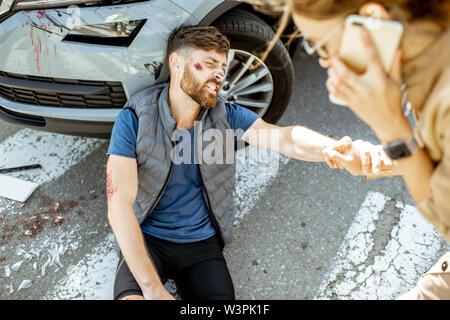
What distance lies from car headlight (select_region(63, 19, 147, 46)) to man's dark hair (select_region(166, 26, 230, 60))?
230mm

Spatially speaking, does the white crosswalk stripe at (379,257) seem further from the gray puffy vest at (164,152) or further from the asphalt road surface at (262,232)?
the gray puffy vest at (164,152)

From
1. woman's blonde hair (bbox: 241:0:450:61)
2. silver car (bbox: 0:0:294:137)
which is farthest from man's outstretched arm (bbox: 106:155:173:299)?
woman's blonde hair (bbox: 241:0:450:61)

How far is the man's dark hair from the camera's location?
2215 millimetres

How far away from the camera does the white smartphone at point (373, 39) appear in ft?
3.47

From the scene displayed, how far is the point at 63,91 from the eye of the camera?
8.20 ft

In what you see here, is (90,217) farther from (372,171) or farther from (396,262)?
(396,262)

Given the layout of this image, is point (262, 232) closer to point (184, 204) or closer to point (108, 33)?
point (184, 204)

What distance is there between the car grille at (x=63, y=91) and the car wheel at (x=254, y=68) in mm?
785

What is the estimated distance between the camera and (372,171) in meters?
1.94

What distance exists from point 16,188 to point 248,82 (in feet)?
6.03

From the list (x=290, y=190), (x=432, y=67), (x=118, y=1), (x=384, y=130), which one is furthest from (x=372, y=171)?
(x=118, y=1)

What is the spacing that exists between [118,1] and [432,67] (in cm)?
176

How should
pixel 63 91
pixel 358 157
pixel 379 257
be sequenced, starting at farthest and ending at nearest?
pixel 379 257 < pixel 63 91 < pixel 358 157

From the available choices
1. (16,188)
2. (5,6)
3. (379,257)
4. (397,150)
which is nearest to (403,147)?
(397,150)
